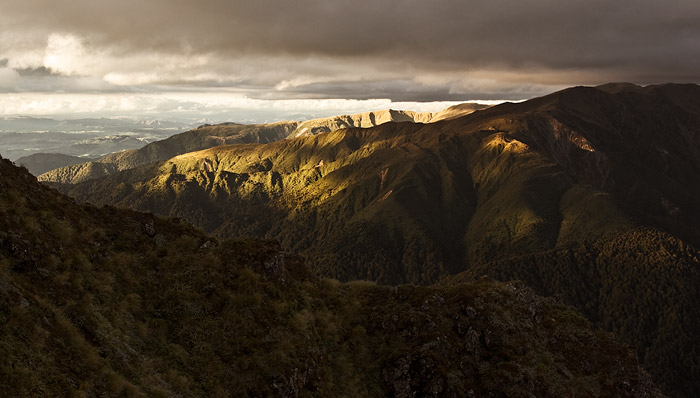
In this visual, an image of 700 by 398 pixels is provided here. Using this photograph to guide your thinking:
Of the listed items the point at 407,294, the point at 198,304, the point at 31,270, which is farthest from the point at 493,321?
the point at 31,270

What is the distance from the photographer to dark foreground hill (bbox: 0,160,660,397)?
24062 mm

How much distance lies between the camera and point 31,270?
89.7 ft

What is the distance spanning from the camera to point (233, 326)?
3419 cm

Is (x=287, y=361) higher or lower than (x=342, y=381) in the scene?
higher

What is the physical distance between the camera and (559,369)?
43.7 meters

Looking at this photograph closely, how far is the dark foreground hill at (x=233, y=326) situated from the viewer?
2406 cm

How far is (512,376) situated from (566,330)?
14821 millimetres

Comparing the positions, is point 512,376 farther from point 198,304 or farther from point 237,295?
point 198,304

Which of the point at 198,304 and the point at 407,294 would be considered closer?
the point at 198,304

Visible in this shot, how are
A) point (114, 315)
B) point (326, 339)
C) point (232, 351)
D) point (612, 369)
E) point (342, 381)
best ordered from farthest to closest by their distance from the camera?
point (612, 369) → point (326, 339) → point (342, 381) → point (232, 351) → point (114, 315)

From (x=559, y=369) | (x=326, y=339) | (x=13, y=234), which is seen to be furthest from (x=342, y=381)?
(x=13, y=234)

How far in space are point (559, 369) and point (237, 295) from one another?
1451 inches

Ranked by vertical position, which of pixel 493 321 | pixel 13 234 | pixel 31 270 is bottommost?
pixel 493 321

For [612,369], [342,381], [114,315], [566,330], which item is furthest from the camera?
[566,330]
